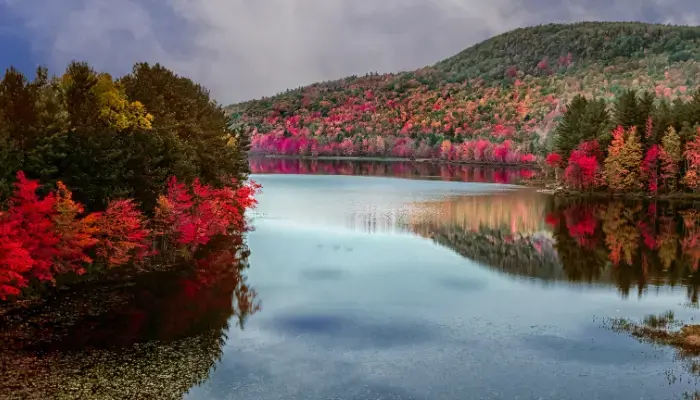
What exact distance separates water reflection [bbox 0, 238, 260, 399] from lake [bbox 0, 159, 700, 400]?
0.38 ft

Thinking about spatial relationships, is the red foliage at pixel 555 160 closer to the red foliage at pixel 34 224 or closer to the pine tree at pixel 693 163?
the pine tree at pixel 693 163

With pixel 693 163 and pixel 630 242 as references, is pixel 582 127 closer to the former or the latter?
pixel 693 163

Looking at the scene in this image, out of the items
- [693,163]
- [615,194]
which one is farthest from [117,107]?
[615,194]

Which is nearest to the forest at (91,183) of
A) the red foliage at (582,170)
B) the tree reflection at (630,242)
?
the tree reflection at (630,242)

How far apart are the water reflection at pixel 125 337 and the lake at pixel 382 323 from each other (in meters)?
0.12

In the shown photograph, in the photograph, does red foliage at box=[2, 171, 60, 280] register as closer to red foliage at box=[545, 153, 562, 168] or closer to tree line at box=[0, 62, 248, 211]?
tree line at box=[0, 62, 248, 211]

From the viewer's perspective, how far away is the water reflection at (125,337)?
27.9 meters

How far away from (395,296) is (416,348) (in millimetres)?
11138

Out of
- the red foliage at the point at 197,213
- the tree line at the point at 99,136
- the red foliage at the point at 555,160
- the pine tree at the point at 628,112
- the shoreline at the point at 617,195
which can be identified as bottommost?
the shoreline at the point at 617,195

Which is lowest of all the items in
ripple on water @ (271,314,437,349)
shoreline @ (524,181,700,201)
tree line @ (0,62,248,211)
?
ripple on water @ (271,314,437,349)

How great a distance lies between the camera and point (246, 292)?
45125 mm

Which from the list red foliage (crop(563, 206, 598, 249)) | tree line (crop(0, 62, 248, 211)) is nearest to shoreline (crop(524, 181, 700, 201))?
red foliage (crop(563, 206, 598, 249))

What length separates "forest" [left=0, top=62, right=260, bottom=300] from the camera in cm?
3944

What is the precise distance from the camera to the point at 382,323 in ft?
125
